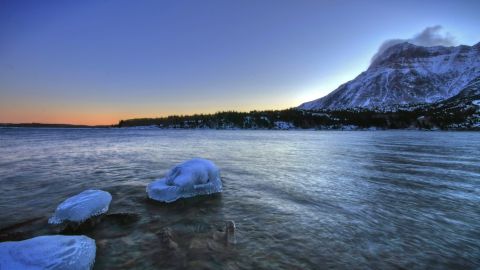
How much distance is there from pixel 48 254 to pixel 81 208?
155 inches

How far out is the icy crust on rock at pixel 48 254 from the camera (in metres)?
5.02

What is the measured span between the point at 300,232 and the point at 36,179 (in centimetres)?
1716

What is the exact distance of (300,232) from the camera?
859 cm

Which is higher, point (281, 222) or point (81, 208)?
point (81, 208)

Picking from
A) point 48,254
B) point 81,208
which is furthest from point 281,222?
point 81,208

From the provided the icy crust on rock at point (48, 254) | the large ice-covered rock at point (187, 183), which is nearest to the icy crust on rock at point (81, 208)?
the large ice-covered rock at point (187, 183)

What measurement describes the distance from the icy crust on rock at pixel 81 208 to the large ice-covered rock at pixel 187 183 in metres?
2.49

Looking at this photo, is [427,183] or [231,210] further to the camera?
[427,183]

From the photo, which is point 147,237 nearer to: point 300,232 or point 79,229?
point 79,229

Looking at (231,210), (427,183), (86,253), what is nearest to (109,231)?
(86,253)

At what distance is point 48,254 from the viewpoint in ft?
17.7

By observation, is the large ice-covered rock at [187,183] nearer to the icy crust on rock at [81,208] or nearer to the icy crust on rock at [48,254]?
the icy crust on rock at [81,208]

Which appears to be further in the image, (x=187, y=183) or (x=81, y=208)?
(x=187, y=183)

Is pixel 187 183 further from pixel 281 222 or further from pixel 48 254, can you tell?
pixel 48 254
